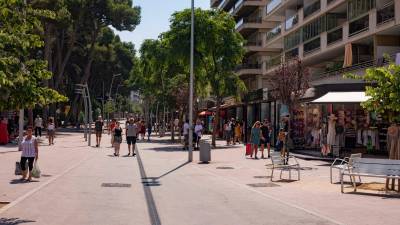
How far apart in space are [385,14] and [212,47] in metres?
11.0

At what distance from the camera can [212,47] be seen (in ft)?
121

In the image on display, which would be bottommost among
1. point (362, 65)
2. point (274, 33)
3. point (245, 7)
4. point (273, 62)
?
point (362, 65)

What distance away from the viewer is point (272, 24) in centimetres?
6319

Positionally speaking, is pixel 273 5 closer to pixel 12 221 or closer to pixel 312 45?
pixel 312 45

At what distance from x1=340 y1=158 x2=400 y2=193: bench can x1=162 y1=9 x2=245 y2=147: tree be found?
2317 cm

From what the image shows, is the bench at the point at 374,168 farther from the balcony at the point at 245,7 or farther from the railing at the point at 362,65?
the balcony at the point at 245,7

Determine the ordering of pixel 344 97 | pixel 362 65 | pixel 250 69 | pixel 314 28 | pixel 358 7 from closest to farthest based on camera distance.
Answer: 1. pixel 344 97
2. pixel 362 65
3. pixel 358 7
4. pixel 314 28
5. pixel 250 69

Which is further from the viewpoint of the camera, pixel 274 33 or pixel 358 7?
pixel 274 33

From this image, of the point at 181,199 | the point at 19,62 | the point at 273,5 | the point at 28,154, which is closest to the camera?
the point at 19,62

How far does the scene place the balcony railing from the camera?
98.1 ft

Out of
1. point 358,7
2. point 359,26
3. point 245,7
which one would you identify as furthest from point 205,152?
point 245,7

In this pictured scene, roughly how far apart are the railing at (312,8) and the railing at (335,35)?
3.21 metres

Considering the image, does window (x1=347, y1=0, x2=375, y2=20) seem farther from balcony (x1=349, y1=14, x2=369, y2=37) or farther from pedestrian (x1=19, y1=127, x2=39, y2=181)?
pedestrian (x1=19, y1=127, x2=39, y2=181)

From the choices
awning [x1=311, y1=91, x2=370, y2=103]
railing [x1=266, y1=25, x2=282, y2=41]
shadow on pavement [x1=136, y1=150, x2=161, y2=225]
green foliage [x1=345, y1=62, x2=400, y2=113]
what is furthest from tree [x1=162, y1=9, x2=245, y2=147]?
green foliage [x1=345, y1=62, x2=400, y2=113]
